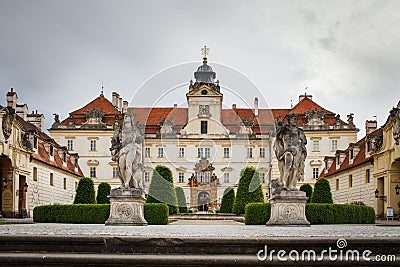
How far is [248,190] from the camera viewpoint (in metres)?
31.4

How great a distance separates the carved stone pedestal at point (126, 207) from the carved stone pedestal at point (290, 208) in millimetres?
4119

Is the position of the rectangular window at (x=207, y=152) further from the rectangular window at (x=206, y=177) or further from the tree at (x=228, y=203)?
the tree at (x=228, y=203)

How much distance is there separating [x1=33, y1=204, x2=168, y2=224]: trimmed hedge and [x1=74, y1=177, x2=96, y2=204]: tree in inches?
186

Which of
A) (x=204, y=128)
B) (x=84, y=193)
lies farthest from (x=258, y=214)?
(x=204, y=128)

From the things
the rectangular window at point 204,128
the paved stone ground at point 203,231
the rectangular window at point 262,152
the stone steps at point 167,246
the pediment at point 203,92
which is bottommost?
the paved stone ground at point 203,231

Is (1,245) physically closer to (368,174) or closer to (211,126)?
(368,174)

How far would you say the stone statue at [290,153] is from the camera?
16359 millimetres

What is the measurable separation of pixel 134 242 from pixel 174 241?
0.56 metres

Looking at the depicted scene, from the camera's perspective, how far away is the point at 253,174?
106ft

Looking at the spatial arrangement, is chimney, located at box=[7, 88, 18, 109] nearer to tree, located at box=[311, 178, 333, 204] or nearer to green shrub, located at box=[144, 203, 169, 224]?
tree, located at box=[311, 178, 333, 204]

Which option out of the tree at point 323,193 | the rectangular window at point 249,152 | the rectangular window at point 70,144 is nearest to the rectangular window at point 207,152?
the rectangular window at point 249,152

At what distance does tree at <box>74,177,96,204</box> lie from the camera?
27484mm

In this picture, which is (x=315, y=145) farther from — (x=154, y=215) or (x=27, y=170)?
(x=154, y=215)

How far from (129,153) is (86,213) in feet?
19.6
